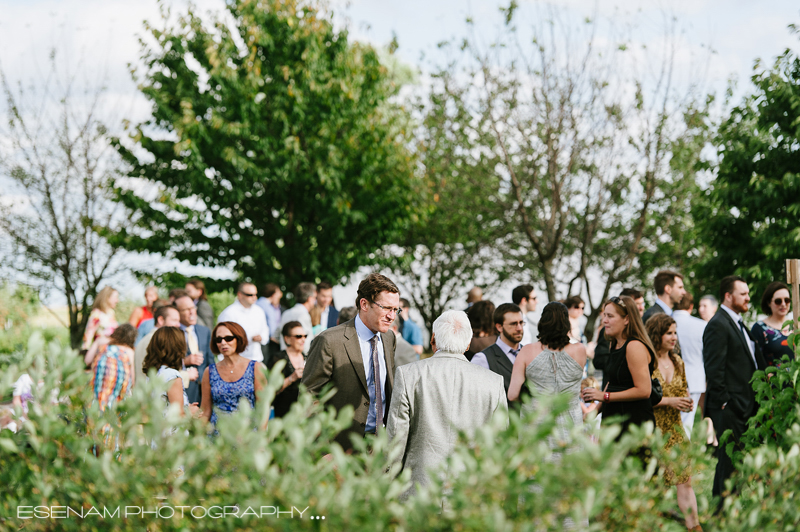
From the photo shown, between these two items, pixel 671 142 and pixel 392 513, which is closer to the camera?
pixel 392 513

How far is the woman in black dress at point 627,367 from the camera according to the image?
517 centimetres

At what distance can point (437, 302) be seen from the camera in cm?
2241

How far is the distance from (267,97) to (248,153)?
134cm

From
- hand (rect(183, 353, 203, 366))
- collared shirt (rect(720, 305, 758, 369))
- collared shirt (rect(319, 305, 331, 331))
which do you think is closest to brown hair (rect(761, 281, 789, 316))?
collared shirt (rect(720, 305, 758, 369))

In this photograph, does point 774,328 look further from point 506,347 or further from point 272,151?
point 272,151

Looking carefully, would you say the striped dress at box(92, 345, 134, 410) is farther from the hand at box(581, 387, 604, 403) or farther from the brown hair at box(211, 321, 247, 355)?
the hand at box(581, 387, 604, 403)

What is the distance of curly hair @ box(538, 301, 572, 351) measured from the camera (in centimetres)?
506

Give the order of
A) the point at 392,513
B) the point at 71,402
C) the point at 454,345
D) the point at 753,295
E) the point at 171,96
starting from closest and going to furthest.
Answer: the point at 392,513, the point at 71,402, the point at 454,345, the point at 753,295, the point at 171,96

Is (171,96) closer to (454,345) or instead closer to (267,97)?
(267,97)

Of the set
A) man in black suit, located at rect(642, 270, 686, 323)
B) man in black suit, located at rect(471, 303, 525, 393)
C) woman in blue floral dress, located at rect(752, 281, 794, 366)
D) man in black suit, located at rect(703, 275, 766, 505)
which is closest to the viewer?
man in black suit, located at rect(471, 303, 525, 393)

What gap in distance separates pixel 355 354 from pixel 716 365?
11.8 ft

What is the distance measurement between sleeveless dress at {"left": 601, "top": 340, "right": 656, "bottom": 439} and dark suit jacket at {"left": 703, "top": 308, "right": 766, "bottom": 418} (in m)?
1.19

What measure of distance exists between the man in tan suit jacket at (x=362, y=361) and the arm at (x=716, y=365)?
3.25 m

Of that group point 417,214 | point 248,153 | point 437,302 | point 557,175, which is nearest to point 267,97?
point 248,153
